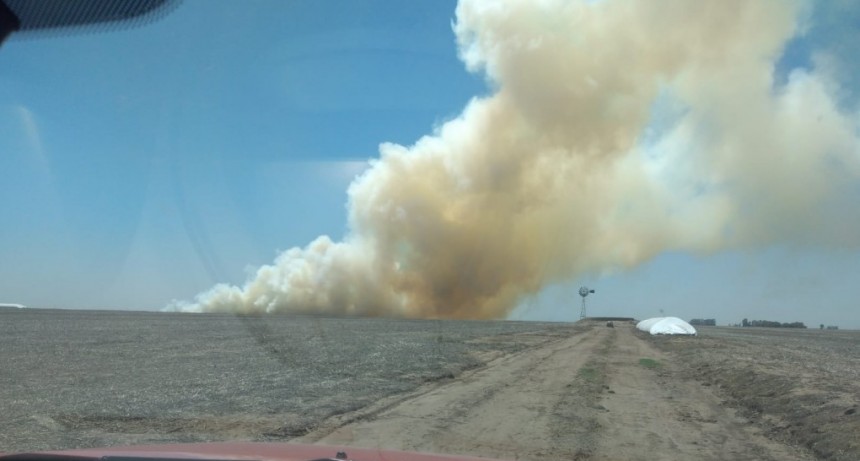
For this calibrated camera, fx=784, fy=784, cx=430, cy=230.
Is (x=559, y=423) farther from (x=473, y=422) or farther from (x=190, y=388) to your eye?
(x=190, y=388)

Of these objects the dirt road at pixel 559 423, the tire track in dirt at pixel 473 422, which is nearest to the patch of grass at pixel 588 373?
the dirt road at pixel 559 423

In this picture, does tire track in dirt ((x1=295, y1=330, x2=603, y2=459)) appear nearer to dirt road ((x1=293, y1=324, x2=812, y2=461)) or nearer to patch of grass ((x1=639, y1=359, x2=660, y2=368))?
dirt road ((x1=293, y1=324, x2=812, y2=461))

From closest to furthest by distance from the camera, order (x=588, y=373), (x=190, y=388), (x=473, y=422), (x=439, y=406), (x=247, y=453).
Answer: (x=247, y=453)
(x=473, y=422)
(x=439, y=406)
(x=190, y=388)
(x=588, y=373)

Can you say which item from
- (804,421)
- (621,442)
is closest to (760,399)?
(804,421)

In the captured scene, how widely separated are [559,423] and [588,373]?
10.8m

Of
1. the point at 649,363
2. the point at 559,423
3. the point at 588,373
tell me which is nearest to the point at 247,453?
the point at 559,423

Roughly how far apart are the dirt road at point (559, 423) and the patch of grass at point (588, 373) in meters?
0.84

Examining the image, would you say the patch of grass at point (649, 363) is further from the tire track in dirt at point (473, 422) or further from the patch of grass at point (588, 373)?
the tire track in dirt at point (473, 422)

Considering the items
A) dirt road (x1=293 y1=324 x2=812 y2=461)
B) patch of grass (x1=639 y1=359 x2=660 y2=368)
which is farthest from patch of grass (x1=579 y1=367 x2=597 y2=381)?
patch of grass (x1=639 y1=359 x2=660 y2=368)

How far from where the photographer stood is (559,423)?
504 inches

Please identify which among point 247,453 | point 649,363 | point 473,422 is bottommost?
point 473,422

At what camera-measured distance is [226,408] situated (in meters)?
14.1

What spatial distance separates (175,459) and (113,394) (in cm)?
1182

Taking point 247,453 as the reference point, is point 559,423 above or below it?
below
